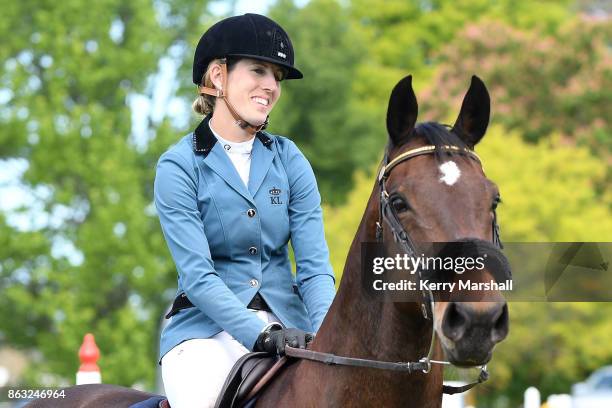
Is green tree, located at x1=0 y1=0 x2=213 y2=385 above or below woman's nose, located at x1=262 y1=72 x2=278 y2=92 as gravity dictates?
above

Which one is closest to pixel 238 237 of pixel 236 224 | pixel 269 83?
pixel 236 224

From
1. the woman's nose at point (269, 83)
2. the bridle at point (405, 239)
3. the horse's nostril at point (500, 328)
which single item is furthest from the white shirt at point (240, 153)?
the horse's nostril at point (500, 328)

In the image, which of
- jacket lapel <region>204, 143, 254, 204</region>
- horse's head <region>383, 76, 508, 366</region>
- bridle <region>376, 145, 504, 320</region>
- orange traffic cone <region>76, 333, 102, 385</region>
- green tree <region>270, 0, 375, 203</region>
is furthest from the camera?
green tree <region>270, 0, 375, 203</region>

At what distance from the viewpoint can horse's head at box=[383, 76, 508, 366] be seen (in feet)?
11.9

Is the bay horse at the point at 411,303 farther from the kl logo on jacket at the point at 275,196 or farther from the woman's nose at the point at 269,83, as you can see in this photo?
the woman's nose at the point at 269,83

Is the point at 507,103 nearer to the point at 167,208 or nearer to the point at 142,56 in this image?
the point at 142,56

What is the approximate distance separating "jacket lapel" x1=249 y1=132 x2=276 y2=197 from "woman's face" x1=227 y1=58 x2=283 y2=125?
0.36 feet

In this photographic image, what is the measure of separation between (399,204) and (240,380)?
1.09 m

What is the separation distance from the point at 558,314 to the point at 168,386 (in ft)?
75.3

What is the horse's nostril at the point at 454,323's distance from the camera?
3.62m

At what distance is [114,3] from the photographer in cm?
2583

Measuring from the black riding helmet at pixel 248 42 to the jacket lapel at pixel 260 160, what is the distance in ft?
1.13

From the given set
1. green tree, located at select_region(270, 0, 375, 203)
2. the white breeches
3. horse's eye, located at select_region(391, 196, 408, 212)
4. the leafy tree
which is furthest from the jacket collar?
green tree, located at select_region(270, 0, 375, 203)

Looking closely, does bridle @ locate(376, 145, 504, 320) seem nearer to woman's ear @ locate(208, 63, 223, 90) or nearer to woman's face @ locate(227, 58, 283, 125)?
woman's face @ locate(227, 58, 283, 125)
